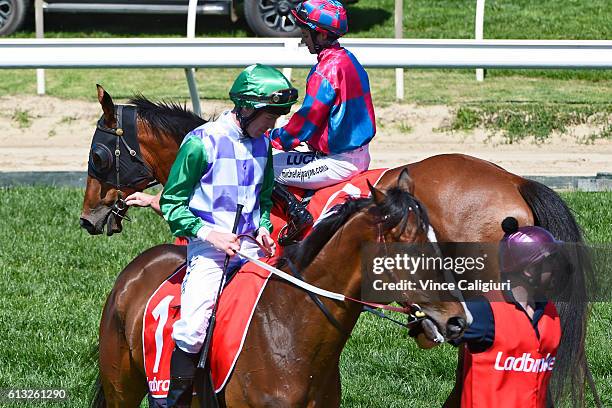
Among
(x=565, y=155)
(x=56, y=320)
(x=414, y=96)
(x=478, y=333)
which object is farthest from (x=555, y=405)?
(x=414, y=96)

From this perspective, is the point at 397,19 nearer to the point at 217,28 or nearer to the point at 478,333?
the point at 217,28

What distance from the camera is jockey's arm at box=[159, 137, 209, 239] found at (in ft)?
15.7

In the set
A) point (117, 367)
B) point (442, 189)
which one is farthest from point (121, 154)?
point (442, 189)

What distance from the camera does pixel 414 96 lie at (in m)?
13.9

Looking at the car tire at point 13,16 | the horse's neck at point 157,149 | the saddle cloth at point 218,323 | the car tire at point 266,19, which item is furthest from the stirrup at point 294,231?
the car tire at point 13,16

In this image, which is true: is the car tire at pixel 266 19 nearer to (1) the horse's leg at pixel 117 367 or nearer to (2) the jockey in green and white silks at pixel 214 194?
(1) the horse's leg at pixel 117 367

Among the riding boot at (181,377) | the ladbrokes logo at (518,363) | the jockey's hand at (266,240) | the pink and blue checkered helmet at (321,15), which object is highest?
the pink and blue checkered helmet at (321,15)

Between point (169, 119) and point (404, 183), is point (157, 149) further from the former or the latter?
point (404, 183)

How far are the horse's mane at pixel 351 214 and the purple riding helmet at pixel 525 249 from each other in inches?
18.9

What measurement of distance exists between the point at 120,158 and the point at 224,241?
5.52 ft

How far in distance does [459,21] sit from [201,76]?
3.91 metres

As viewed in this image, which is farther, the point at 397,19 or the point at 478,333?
the point at 397,19

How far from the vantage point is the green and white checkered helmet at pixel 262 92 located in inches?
189

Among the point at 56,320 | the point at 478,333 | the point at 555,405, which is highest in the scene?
the point at 478,333
